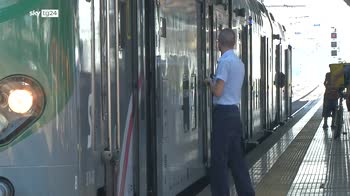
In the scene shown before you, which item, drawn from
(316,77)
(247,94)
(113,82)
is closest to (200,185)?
(247,94)

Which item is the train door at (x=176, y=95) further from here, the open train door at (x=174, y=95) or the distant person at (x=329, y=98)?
the distant person at (x=329, y=98)

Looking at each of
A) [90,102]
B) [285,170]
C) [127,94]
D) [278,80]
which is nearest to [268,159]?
[285,170]

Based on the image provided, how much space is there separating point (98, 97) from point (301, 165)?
5.84 metres

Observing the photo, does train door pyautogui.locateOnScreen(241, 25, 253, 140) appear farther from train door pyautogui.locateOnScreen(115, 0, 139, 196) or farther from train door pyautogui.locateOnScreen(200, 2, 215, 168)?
train door pyautogui.locateOnScreen(115, 0, 139, 196)

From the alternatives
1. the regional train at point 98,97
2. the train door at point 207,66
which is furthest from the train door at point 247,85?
the regional train at point 98,97

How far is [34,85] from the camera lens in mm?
3365

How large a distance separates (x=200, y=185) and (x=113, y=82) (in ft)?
12.2

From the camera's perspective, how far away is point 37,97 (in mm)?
3369

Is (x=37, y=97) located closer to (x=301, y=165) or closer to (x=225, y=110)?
(x=225, y=110)

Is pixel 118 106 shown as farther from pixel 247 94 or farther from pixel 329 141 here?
pixel 329 141

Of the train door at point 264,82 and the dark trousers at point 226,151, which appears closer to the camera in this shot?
the dark trousers at point 226,151

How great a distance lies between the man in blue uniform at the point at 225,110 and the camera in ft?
17.9

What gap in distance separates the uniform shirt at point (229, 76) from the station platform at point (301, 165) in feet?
5.74

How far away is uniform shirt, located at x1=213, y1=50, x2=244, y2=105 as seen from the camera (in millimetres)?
5410
